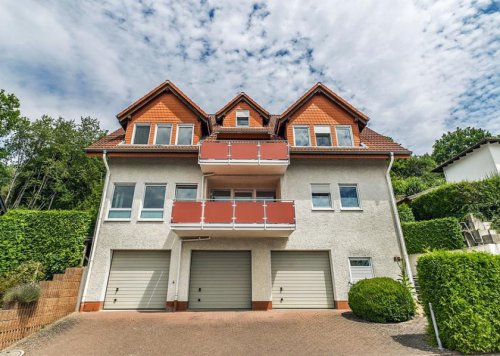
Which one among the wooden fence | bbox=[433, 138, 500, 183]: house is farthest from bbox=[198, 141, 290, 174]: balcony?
bbox=[433, 138, 500, 183]: house

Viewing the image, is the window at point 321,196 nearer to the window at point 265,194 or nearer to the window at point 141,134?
the window at point 265,194

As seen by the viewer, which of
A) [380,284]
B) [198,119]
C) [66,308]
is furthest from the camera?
[198,119]

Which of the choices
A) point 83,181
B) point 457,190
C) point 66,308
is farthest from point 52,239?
point 83,181

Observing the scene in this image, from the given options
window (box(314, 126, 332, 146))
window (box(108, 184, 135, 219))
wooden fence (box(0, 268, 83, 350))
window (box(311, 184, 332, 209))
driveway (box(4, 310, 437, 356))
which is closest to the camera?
driveway (box(4, 310, 437, 356))

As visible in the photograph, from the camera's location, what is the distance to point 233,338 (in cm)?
814

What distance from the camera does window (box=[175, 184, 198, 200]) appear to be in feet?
45.5

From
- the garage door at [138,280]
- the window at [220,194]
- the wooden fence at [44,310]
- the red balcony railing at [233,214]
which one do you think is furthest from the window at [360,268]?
the wooden fence at [44,310]

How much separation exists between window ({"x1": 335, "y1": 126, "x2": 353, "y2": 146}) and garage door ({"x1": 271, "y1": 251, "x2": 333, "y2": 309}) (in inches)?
250

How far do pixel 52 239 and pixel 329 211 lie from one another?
42.5 feet

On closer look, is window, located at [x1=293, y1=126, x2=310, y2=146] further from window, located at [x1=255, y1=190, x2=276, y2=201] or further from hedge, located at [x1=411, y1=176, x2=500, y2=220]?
hedge, located at [x1=411, y1=176, x2=500, y2=220]

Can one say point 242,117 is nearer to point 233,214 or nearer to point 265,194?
point 265,194

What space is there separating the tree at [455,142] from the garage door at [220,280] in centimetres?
5767

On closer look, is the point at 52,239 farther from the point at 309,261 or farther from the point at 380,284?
the point at 380,284

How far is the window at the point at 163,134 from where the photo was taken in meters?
15.0
